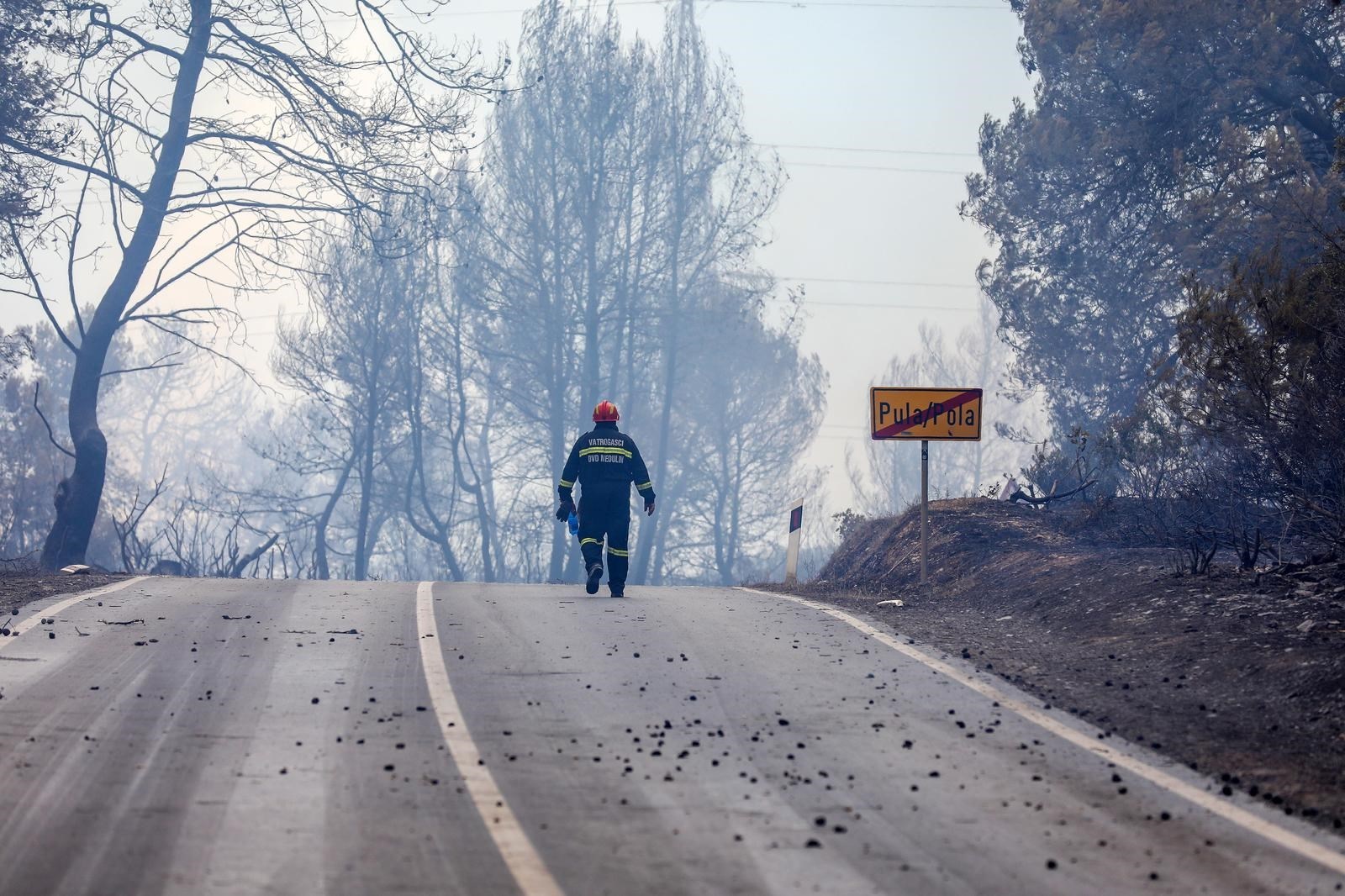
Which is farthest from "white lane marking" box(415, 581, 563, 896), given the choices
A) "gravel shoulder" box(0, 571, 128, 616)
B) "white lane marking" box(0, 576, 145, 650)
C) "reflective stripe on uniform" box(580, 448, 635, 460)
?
"reflective stripe on uniform" box(580, 448, 635, 460)

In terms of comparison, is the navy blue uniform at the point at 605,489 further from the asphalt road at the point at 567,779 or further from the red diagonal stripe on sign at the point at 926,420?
the asphalt road at the point at 567,779

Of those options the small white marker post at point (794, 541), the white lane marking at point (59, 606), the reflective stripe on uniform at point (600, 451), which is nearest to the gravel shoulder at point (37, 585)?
the white lane marking at point (59, 606)

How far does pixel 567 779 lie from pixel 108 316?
1942 centimetres

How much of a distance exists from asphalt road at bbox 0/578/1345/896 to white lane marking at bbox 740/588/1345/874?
0.08ft

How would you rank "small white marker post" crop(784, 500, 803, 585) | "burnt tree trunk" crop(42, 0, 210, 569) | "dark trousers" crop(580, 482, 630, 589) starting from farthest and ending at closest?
1. "burnt tree trunk" crop(42, 0, 210, 569)
2. "small white marker post" crop(784, 500, 803, 585)
3. "dark trousers" crop(580, 482, 630, 589)

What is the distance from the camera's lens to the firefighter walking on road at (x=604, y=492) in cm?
1494

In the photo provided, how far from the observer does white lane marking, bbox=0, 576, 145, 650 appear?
10.4 m

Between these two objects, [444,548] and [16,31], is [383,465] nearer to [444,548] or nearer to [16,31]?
[444,548]

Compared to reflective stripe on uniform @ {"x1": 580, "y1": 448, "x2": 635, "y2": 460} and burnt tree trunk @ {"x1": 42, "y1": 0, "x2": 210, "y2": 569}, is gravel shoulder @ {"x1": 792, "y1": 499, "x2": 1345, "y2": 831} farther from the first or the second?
burnt tree trunk @ {"x1": 42, "y1": 0, "x2": 210, "y2": 569}

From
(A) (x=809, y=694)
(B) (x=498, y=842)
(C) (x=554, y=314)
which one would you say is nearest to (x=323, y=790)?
(B) (x=498, y=842)

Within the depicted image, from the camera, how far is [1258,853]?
5.39 metres

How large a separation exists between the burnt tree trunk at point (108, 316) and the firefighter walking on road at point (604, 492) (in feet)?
36.2

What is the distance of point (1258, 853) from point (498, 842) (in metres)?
2.98

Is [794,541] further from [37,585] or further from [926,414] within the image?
[37,585]
